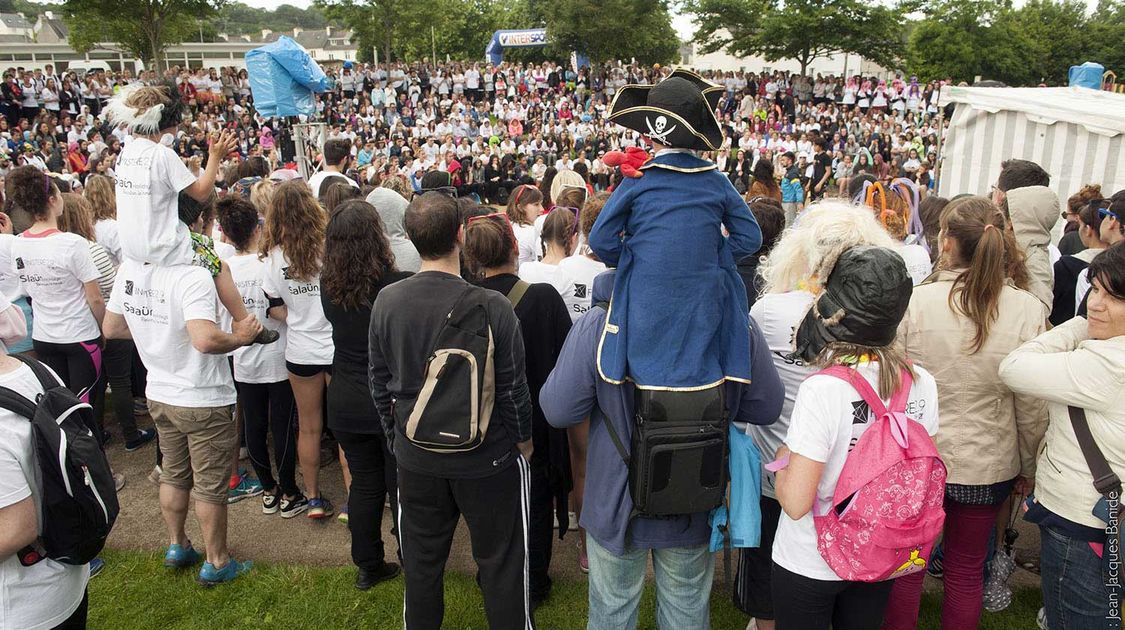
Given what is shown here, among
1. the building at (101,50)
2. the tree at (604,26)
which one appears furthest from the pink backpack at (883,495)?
the building at (101,50)

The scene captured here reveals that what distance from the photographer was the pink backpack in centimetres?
201

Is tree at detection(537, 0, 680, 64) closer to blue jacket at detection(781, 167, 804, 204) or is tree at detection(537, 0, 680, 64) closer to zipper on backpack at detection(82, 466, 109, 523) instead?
blue jacket at detection(781, 167, 804, 204)

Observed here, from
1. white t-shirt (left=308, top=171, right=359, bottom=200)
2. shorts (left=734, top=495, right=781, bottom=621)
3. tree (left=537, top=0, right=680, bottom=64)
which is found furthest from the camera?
tree (left=537, top=0, right=680, bottom=64)

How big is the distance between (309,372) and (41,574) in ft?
6.27

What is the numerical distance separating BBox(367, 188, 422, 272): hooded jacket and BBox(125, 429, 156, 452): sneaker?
8.21ft

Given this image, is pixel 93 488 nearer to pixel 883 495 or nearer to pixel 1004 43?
pixel 883 495

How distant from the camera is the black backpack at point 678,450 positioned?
2154 millimetres

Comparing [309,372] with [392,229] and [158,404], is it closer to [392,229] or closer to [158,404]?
[158,404]

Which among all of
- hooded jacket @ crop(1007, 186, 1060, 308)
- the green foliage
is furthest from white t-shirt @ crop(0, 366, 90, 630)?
the green foliage

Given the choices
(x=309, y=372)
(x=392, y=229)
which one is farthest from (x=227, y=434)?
(x=392, y=229)

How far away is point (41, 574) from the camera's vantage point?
7.04 ft

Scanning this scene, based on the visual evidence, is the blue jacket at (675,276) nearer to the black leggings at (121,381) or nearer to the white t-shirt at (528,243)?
the white t-shirt at (528,243)

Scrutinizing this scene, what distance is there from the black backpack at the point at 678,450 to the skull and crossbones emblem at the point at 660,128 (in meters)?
0.76

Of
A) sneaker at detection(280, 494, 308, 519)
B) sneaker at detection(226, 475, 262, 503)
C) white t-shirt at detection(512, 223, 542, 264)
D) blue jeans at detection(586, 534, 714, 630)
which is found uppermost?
white t-shirt at detection(512, 223, 542, 264)
